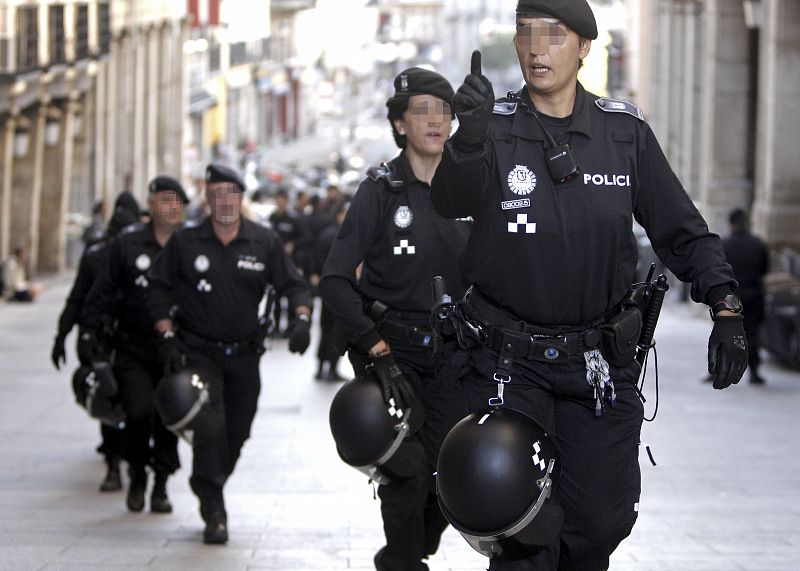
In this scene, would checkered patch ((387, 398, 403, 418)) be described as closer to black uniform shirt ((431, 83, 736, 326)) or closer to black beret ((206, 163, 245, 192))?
black uniform shirt ((431, 83, 736, 326))

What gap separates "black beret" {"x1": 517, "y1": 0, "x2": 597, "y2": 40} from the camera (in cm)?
493

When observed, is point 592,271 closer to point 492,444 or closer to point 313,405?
point 492,444

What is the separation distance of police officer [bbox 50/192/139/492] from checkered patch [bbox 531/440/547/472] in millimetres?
5188

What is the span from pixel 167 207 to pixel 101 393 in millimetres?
1137

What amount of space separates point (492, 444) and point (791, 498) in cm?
560

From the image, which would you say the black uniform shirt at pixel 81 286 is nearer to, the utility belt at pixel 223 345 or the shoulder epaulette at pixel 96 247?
the shoulder epaulette at pixel 96 247

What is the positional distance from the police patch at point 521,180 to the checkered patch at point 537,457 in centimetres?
76

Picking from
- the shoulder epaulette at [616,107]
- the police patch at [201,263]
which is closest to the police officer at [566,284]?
the shoulder epaulette at [616,107]

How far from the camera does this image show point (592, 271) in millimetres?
4973

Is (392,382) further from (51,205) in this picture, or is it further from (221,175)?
(51,205)

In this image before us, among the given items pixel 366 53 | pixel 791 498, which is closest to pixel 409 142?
pixel 791 498

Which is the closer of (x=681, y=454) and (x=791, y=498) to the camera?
(x=791, y=498)

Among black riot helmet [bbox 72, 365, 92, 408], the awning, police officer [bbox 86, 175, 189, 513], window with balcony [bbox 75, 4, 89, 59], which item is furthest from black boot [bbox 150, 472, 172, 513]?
the awning

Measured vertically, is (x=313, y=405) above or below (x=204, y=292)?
below
